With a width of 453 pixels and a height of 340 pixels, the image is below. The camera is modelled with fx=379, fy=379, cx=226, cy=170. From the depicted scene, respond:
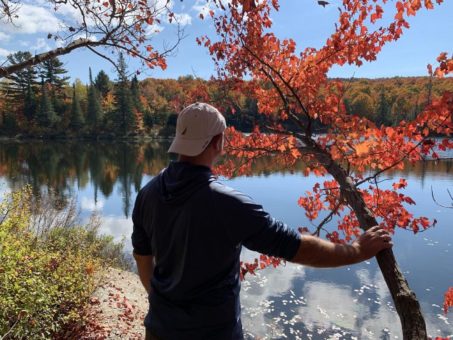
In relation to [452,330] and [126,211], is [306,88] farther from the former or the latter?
[126,211]

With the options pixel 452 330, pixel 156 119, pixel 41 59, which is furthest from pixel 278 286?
pixel 156 119

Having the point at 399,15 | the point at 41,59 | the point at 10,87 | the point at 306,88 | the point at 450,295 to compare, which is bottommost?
the point at 450,295

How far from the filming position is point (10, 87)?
213 feet

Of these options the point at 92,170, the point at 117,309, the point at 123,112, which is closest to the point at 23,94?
the point at 123,112

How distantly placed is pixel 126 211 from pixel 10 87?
56.0 metres

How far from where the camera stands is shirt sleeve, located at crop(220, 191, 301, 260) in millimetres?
1627

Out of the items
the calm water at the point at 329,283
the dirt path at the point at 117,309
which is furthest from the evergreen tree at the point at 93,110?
the dirt path at the point at 117,309

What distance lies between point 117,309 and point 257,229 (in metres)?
7.89

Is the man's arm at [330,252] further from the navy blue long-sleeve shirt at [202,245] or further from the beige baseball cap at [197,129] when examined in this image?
the beige baseball cap at [197,129]

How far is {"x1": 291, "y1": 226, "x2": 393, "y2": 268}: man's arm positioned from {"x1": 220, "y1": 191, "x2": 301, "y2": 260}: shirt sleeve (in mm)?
48

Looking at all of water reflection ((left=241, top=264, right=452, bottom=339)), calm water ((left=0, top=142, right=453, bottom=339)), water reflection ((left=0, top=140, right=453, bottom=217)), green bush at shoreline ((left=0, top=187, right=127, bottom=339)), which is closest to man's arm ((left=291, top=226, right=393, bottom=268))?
green bush at shoreline ((left=0, top=187, right=127, bottom=339))

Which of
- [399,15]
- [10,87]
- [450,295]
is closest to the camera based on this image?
[399,15]

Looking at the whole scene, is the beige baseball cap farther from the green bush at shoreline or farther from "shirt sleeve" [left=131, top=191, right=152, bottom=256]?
the green bush at shoreline

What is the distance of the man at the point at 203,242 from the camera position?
1650 millimetres
